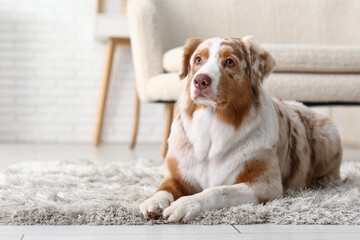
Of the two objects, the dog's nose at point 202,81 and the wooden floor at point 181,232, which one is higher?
the dog's nose at point 202,81

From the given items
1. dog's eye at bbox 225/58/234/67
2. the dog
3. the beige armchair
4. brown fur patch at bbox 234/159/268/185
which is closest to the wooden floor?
the dog

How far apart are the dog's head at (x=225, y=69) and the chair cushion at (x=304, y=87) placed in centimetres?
106

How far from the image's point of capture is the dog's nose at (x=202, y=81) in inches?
64.9

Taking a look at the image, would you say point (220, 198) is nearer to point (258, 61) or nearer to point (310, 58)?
point (258, 61)

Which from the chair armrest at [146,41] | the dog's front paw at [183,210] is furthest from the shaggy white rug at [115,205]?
the chair armrest at [146,41]

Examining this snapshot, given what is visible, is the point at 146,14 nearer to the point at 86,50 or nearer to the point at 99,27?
the point at 99,27

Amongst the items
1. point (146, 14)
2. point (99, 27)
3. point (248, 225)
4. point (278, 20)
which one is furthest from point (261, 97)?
point (99, 27)

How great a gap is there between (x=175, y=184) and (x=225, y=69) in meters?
0.46

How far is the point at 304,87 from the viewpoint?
9.87 ft

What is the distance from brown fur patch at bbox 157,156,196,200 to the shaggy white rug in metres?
0.10

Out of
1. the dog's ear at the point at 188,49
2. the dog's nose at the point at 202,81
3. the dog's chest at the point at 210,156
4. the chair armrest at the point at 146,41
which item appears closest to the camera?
the dog's nose at the point at 202,81

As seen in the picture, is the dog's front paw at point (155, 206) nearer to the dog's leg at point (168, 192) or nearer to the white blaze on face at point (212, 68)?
the dog's leg at point (168, 192)

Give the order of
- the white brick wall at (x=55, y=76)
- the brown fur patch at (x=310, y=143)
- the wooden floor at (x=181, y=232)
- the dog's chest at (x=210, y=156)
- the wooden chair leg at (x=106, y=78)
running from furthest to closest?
the white brick wall at (x=55, y=76), the wooden chair leg at (x=106, y=78), the brown fur patch at (x=310, y=143), the dog's chest at (x=210, y=156), the wooden floor at (x=181, y=232)

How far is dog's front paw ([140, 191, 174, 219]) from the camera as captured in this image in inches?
59.1
